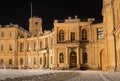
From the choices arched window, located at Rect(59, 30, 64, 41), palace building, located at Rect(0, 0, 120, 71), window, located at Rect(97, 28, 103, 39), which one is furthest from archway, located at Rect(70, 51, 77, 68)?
window, located at Rect(97, 28, 103, 39)

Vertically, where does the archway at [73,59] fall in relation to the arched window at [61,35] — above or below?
below

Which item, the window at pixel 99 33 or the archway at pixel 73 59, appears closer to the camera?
the window at pixel 99 33

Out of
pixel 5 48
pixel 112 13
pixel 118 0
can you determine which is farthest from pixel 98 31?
pixel 5 48

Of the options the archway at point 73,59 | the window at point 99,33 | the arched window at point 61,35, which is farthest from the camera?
the arched window at point 61,35

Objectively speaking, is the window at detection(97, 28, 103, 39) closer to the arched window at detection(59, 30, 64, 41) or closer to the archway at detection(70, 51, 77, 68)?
the archway at detection(70, 51, 77, 68)

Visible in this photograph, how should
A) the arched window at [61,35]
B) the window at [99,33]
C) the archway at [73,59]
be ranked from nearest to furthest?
the window at [99,33] < the archway at [73,59] < the arched window at [61,35]

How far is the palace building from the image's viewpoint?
4584 centimetres

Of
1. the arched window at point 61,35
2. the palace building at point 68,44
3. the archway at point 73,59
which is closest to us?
the palace building at point 68,44

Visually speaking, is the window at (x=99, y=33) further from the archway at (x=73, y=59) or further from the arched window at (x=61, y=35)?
the arched window at (x=61, y=35)

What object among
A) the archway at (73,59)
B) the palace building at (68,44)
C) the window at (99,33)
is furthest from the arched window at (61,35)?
the window at (99,33)

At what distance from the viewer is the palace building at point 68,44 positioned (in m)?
45.8

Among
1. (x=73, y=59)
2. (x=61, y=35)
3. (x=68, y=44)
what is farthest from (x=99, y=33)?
(x=61, y=35)

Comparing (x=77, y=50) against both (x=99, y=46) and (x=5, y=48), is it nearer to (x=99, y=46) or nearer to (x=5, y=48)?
(x=99, y=46)

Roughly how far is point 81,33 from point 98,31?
399 centimetres
